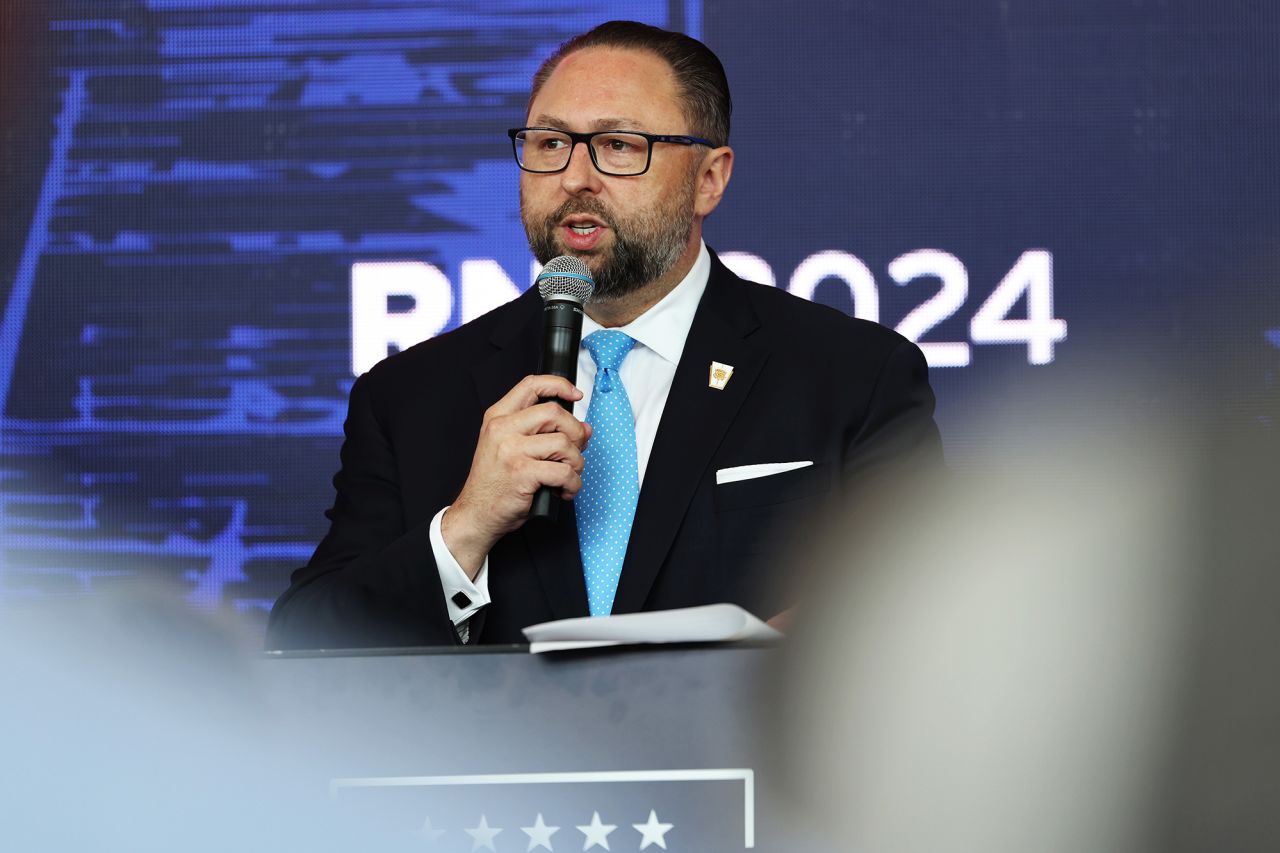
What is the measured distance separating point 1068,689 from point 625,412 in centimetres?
105

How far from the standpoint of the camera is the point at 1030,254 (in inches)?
116

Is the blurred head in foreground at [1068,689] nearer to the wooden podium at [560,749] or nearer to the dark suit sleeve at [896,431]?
the wooden podium at [560,749]

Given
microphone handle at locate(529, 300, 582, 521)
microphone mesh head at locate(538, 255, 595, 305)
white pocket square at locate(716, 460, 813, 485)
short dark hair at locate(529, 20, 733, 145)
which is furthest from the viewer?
short dark hair at locate(529, 20, 733, 145)

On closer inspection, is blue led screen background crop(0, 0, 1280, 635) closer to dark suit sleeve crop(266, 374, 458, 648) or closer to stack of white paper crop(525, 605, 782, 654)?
dark suit sleeve crop(266, 374, 458, 648)

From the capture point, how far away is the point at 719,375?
1985mm

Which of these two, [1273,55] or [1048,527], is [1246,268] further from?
[1048,527]

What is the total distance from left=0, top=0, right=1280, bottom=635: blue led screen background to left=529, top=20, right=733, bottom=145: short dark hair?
83 cm

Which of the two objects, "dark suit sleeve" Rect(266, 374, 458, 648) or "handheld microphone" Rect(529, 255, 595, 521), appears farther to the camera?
"dark suit sleeve" Rect(266, 374, 458, 648)

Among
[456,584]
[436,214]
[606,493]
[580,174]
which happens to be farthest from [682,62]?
[436,214]

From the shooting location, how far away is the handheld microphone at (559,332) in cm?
158

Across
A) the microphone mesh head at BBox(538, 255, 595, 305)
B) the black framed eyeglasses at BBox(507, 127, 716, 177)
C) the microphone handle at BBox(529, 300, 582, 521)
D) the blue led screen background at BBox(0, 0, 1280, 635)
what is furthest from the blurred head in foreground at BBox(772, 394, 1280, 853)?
the blue led screen background at BBox(0, 0, 1280, 635)

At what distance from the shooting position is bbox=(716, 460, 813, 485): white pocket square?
6.30 feet

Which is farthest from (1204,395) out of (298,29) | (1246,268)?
(298,29)

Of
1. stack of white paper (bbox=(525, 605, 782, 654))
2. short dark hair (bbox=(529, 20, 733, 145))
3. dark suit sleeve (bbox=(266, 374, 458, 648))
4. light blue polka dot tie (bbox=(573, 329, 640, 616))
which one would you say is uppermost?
short dark hair (bbox=(529, 20, 733, 145))
